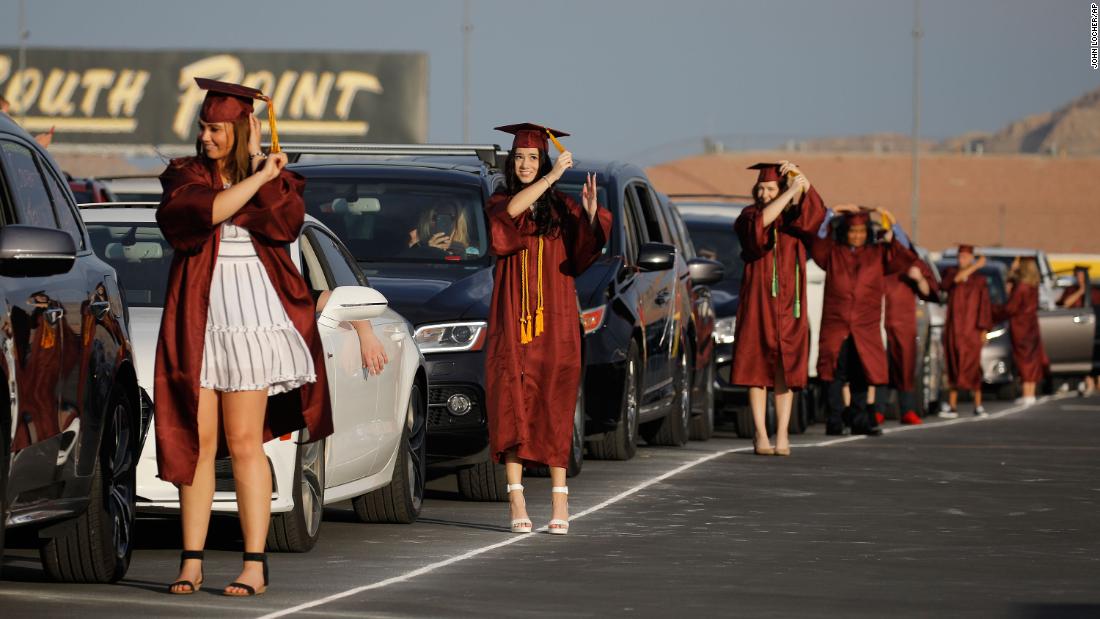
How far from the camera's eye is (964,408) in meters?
29.8

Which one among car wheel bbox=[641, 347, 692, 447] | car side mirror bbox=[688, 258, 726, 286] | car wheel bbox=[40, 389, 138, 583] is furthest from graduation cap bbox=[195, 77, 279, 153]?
car side mirror bbox=[688, 258, 726, 286]

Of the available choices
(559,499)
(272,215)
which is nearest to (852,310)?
(559,499)

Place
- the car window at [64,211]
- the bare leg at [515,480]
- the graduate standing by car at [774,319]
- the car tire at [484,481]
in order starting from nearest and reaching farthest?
the car window at [64,211], the bare leg at [515,480], the car tire at [484,481], the graduate standing by car at [774,319]

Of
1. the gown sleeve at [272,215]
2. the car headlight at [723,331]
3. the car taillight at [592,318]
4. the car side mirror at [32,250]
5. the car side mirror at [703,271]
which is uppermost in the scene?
the gown sleeve at [272,215]

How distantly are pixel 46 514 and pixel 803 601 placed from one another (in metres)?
2.61

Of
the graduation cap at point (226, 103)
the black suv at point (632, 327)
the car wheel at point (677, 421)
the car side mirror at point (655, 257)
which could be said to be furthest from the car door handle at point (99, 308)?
the car wheel at point (677, 421)

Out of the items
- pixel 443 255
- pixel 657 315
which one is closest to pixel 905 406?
pixel 657 315

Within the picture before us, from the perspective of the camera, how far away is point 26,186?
340 inches

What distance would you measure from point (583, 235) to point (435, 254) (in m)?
2.17

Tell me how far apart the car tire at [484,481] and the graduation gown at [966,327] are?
583 inches

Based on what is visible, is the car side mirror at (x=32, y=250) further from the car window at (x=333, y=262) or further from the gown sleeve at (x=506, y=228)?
the gown sleeve at (x=506, y=228)

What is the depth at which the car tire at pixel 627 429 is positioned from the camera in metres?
15.5

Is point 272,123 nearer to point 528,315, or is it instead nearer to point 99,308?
point 99,308

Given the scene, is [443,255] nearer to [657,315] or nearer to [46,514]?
[657,315]
